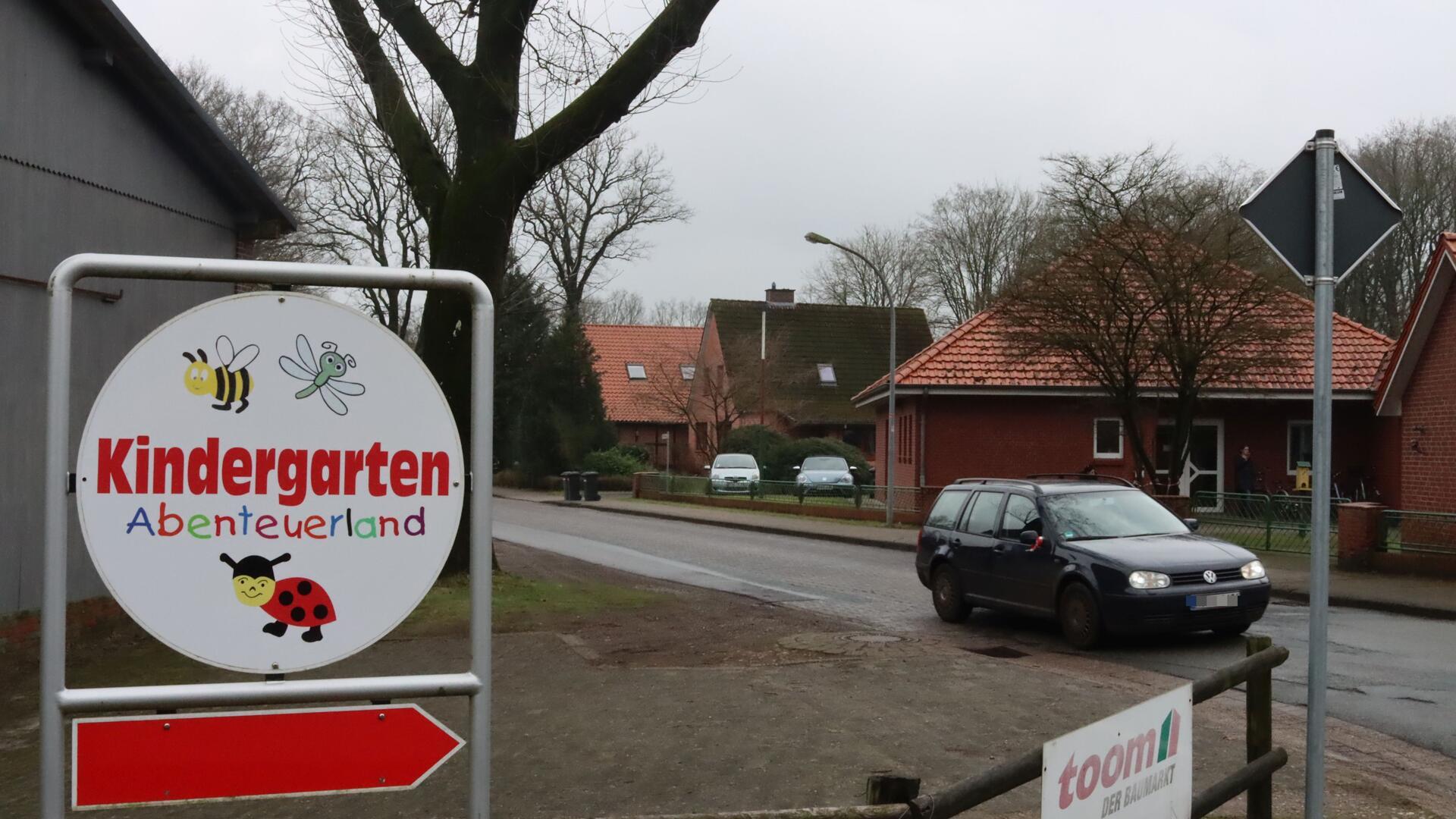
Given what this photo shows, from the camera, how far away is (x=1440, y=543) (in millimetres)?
17797

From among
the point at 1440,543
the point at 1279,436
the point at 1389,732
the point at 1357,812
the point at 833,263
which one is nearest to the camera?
the point at 1357,812

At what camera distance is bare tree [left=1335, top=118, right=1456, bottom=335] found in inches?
1864

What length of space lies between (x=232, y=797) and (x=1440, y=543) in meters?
18.3

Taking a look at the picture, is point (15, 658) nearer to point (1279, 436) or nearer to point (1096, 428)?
point (1096, 428)

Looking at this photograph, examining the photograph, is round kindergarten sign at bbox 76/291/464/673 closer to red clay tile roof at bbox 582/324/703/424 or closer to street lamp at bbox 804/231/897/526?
street lamp at bbox 804/231/897/526

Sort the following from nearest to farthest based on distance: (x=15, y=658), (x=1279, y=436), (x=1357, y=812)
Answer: (x=1357, y=812) → (x=15, y=658) → (x=1279, y=436)

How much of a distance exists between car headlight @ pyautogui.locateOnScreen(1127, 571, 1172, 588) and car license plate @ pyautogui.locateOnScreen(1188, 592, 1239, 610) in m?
0.27

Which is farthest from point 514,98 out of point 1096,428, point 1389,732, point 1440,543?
point 1096,428

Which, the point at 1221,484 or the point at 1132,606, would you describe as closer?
the point at 1132,606

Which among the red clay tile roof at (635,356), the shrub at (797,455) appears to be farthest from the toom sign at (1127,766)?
the red clay tile roof at (635,356)

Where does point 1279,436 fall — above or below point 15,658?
above

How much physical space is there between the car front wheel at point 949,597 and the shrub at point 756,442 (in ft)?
100

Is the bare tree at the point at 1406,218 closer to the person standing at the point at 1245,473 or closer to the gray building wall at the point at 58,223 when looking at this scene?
the person standing at the point at 1245,473

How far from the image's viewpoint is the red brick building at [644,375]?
62375 millimetres
